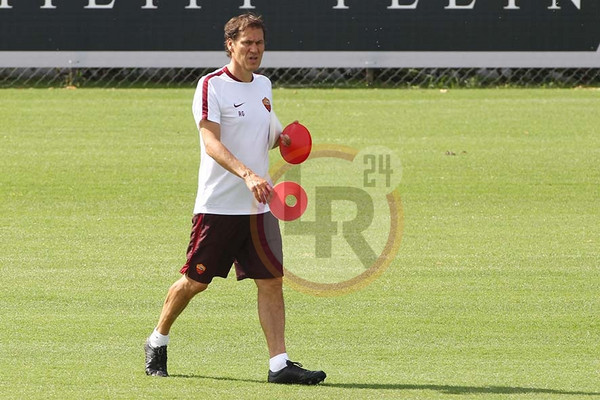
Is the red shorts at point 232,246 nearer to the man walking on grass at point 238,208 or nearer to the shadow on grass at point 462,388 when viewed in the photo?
the man walking on grass at point 238,208

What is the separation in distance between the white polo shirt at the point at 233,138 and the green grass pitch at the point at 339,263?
89 centimetres

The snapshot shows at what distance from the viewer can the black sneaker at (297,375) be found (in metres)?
6.25

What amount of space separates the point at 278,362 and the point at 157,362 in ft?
2.07

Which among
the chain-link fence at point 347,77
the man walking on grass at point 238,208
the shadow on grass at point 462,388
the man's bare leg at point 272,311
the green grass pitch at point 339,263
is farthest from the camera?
the chain-link fence at point 347,77

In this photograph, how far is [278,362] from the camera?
20.7ft

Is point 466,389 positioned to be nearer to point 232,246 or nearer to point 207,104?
point 232,246

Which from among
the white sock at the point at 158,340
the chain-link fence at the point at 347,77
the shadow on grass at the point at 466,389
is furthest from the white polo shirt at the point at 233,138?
the chain-link fence at the point at 347,77

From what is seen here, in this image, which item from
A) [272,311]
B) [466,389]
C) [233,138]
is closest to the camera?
[466,389]

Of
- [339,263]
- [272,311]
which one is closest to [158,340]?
[272,311]

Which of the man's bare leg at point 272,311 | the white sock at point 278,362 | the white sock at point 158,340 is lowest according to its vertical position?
the white sock at point 278,362
